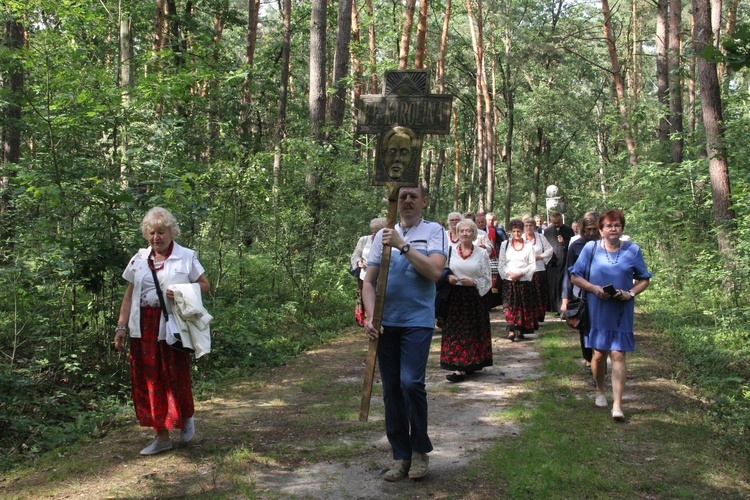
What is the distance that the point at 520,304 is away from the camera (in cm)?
1213

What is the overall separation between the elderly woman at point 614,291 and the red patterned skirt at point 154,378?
12.8 feet

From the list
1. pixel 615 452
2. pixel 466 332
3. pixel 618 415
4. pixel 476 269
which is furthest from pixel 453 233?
pixel 615 452

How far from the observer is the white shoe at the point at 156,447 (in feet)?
20.0

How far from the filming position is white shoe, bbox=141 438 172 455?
20.0ft

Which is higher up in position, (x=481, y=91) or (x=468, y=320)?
(x=481, y=91)

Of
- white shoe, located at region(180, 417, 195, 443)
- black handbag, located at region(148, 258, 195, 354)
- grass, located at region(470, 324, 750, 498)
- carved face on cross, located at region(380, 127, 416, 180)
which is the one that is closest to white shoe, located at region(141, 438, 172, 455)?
white shoe, located at region(180, 417, 195, 443)

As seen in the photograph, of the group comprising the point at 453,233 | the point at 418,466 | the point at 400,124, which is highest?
the point at 400,124

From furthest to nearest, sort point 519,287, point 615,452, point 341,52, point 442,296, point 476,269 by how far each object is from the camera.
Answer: point 341,52 → point 519,287 → point 476,269 → point 442,296 → point 615,452

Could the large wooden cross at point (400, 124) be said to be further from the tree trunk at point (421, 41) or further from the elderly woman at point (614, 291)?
the tree trunk at point (421, 41)

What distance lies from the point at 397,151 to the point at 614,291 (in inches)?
111

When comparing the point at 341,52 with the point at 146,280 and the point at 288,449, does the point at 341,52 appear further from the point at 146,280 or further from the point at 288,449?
the point at 288,449

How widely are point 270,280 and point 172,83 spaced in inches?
212

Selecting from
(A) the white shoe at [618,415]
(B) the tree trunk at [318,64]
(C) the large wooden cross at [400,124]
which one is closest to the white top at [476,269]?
(A) the white shoe at [618,415]

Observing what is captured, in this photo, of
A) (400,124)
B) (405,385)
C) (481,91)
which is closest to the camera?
(405,385)
